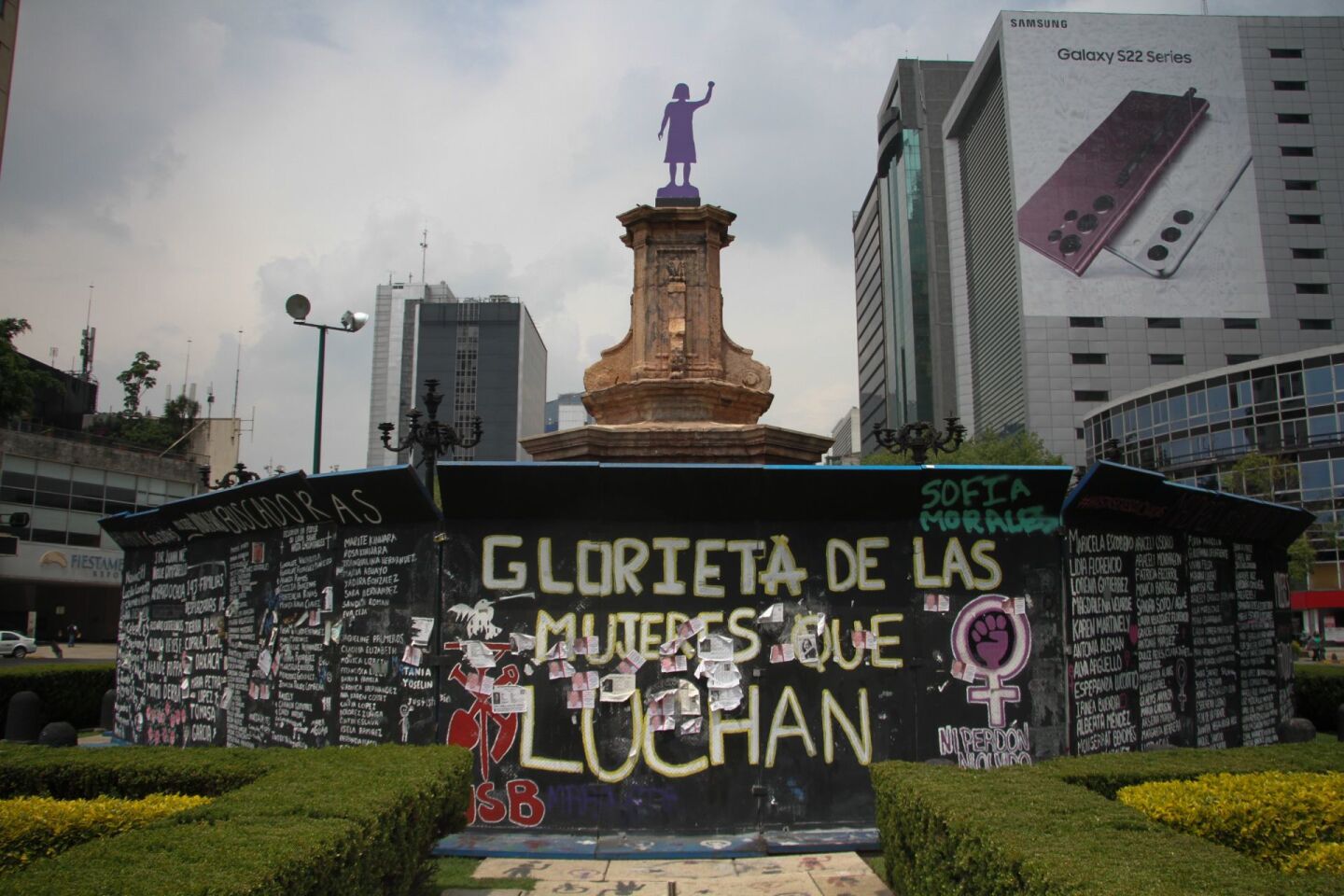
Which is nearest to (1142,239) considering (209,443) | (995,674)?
(209,443)

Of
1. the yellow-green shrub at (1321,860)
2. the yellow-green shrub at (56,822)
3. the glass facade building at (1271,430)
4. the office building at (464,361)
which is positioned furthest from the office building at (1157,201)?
the office building at (464,361)

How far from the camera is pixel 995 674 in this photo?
26.6 ft

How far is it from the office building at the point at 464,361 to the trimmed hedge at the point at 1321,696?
12822 centimetres

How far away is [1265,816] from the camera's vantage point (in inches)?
204

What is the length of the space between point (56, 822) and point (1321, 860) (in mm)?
6635

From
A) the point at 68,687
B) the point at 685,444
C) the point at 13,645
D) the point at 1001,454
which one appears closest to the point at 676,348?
the point at 685,444

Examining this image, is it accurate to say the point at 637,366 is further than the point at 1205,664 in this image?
Yes

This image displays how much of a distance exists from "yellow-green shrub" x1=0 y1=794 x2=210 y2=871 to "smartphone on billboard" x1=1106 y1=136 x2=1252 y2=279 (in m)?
78.4

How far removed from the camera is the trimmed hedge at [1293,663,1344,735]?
47.9ft

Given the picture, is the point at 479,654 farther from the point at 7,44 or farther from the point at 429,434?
the point at 7,44

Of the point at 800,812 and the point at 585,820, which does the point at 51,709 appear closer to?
the point at 585,820

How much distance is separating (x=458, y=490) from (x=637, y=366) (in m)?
7.70

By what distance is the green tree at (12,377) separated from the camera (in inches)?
1641

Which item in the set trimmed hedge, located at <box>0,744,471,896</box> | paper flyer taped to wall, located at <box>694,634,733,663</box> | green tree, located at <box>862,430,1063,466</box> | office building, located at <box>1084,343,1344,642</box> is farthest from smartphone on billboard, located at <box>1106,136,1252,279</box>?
trimmed hedge, located at <box>0,744,471,896</box>
